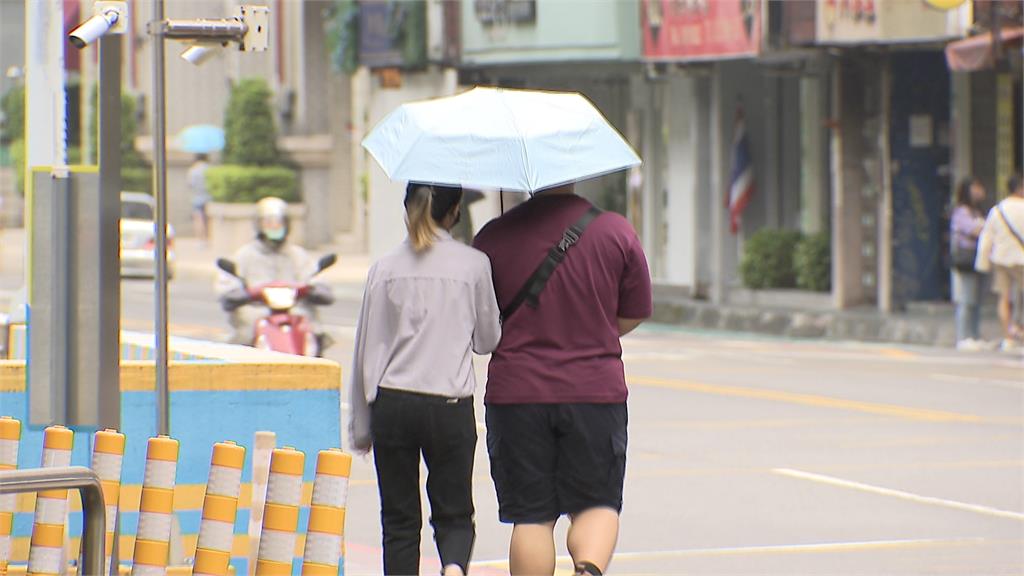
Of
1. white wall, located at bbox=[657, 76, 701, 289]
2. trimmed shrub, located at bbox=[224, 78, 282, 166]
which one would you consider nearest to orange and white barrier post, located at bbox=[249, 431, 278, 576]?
white wall, located at bbox=[657, 76, 701, 289]

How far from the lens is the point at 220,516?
661cm

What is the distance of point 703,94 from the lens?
28.5 metres

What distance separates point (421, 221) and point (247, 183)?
37.8 m

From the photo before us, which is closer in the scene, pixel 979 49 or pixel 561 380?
pixel 561 380

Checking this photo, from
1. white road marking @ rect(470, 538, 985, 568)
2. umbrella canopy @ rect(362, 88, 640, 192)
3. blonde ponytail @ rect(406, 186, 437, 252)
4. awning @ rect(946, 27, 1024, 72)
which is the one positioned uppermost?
awning @ rect(946, 27, 1024, 72)

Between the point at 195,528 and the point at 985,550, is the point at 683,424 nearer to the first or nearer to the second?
the point at 985,550

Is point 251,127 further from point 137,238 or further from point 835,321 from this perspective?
point 835,321

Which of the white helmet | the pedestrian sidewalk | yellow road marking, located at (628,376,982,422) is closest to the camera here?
the white helmet

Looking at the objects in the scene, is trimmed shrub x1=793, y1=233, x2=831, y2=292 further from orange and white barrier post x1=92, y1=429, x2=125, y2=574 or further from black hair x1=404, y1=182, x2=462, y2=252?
orange and white barrier post x1=92, y1=429, x2=125, y2=574

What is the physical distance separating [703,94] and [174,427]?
67.6 ft

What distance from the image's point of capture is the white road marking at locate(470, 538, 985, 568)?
955 centimetres

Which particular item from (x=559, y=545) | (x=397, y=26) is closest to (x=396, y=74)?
(x=397, y=26)

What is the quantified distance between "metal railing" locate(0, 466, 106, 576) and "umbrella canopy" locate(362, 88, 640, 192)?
5.27 feet

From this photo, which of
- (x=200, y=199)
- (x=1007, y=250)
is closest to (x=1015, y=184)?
(x=1007, y=250)
